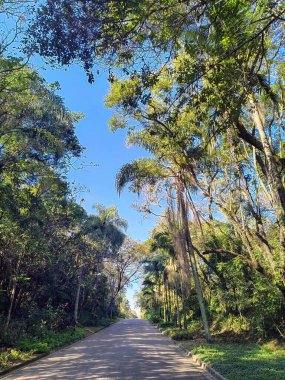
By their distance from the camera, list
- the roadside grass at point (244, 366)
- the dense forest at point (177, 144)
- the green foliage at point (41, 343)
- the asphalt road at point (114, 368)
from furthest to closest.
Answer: the green foliage at point (41, 343)
the asphalt road at point (114, 368)
the roadside grass at point (244, 366)
the dense forest at point (177, 144)

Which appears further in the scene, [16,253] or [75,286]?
[75,286]

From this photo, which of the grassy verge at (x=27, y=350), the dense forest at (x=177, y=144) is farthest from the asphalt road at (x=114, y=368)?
the dense forest at (x=177, y=144)

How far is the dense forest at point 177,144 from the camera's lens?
6.43m

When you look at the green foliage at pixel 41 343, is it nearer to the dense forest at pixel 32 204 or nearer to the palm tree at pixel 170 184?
the dense forest at pixel 32 204

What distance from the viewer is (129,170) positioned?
738 inches

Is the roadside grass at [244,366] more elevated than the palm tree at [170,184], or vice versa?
Result: the palm tree at [170,184]

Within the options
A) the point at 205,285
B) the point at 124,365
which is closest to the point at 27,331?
the point at 124,365

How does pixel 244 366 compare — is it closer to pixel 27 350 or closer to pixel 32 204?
pixel 27 350

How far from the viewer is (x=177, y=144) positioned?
956 centimetres

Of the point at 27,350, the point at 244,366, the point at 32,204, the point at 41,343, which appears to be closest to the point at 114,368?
the point at 244,366

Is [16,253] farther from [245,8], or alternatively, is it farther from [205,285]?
[205,285]

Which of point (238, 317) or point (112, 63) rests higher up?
point (112, 63)

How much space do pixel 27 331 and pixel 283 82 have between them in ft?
56.6

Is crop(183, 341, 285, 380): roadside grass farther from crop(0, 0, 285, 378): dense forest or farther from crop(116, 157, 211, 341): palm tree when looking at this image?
crop(116, 157, 211, 341): palm tree
